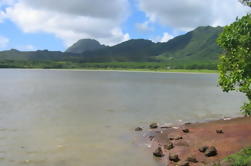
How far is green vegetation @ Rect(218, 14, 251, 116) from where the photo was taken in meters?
19.1

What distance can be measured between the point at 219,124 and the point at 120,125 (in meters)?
12.1

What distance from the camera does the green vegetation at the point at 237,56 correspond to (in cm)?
1909

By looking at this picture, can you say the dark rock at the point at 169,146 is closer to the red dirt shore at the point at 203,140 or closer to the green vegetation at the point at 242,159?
the red dirt shore at the point at 203,140

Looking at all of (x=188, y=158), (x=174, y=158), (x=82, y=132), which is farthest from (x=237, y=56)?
(x=82, y=132)

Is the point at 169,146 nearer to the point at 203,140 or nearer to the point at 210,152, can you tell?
the point at 203,140

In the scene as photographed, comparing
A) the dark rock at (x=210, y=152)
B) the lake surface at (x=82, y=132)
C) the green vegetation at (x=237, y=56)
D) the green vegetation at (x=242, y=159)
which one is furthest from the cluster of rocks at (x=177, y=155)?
the green vegetation at (x=237, y=56)

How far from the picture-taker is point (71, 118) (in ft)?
148

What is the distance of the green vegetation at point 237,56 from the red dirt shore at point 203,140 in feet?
20.6

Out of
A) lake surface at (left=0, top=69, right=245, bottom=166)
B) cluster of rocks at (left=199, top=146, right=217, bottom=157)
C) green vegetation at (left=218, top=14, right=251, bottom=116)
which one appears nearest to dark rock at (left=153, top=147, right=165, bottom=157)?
lake surface at (left=0, top=69, right=245, bottom=166)

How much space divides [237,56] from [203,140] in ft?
42.6

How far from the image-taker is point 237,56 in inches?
769

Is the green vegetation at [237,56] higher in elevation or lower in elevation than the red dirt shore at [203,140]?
higher

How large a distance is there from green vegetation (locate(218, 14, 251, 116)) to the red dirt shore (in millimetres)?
6284

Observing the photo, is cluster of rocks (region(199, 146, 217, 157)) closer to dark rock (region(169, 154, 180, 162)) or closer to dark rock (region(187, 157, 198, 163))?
dark rock (region(187, 157, 198, 163))
